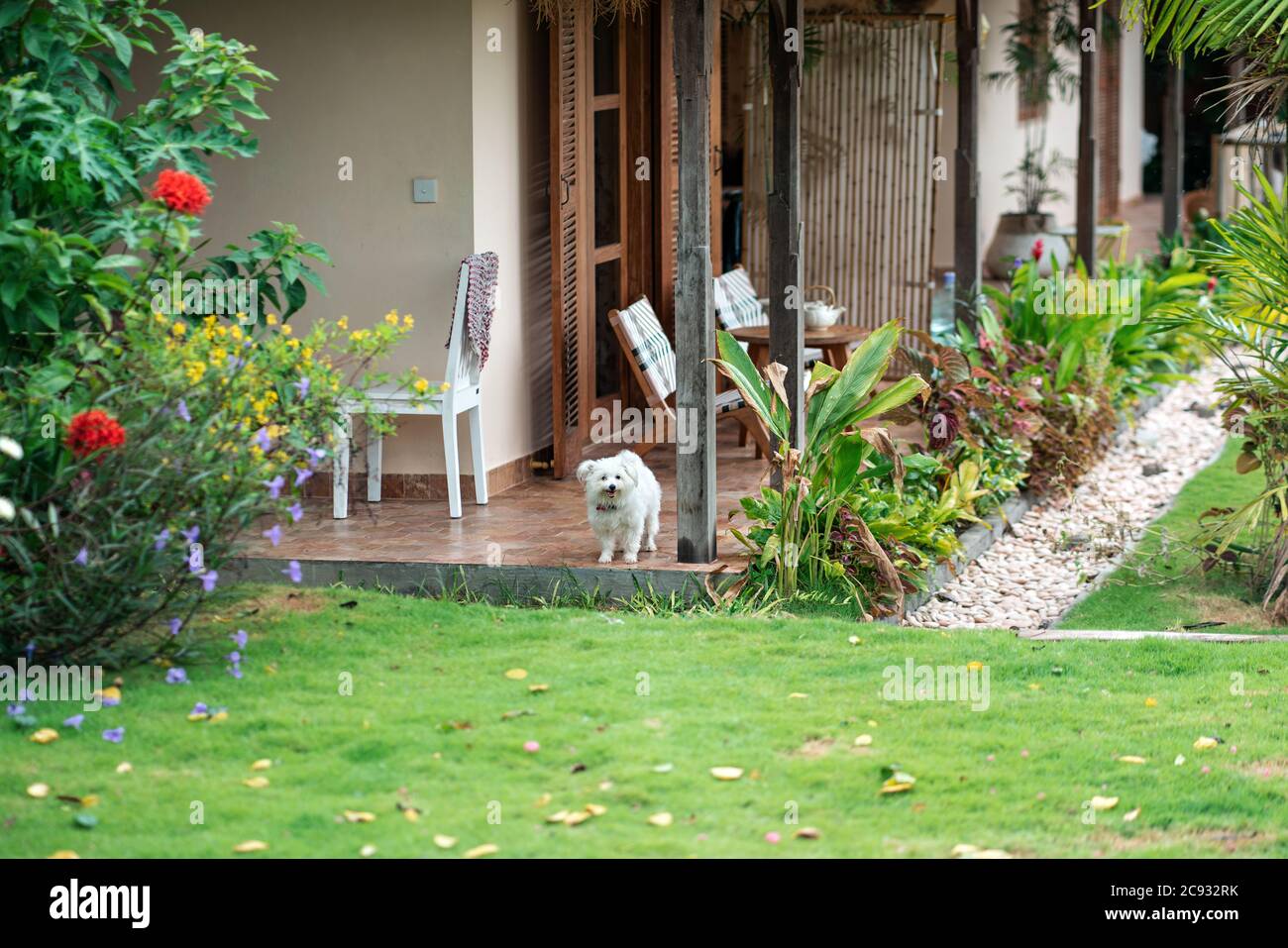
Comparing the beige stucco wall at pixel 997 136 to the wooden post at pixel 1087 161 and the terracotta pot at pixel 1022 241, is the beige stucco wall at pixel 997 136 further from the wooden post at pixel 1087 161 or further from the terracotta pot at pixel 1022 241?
the wooden post at pixel 1087 161

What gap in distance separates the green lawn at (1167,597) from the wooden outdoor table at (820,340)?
203cm

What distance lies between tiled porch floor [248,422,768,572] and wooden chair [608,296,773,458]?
1.19ft

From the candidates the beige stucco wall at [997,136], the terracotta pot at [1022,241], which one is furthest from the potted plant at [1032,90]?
the beige stucco wall at [997,136]

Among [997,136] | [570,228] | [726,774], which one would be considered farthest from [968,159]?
[997,136]

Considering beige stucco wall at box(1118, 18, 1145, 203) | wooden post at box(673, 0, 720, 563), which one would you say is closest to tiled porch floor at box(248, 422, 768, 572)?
wooden post at box(673, 0, 720, 563)

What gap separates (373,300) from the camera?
26.4ft

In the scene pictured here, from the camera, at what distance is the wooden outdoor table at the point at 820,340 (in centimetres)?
927

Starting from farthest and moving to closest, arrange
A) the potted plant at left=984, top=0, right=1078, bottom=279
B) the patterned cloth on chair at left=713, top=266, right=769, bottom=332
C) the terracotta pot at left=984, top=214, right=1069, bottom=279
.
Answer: the terracotta pot at left=984, top=214, right=1069, bottom=279 < the potted plant at left=984, top=0, right=1078, bottom=279 < the patterned cloth on chair at left=713, top=266, right=769, bottom=332

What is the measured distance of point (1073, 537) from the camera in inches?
334

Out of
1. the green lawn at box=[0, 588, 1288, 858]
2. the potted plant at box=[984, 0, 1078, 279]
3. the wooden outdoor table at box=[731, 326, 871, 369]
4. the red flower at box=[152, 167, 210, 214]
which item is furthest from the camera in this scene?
the potted plant at box=[984, 0, 1078, 279]

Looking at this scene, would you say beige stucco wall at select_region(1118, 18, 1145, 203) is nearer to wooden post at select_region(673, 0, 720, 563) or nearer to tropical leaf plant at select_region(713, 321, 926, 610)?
tropical leaf plant at select_region(713, 321, 926, 610)

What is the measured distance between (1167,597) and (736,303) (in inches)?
144

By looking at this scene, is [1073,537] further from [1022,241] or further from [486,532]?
[1022,241]

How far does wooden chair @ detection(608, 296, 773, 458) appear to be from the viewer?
8.37m
